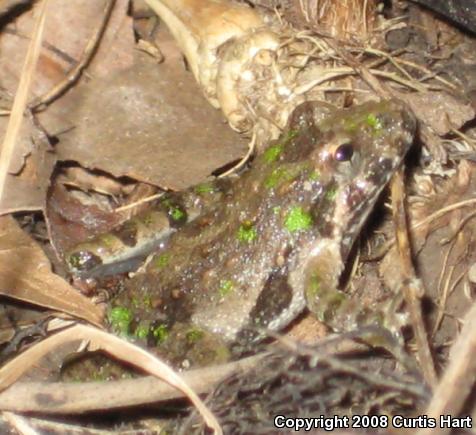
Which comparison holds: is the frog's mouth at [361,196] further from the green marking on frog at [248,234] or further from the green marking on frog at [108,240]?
the green marking on frog at [108,240]

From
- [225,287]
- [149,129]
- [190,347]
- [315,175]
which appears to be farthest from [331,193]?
[149,129]

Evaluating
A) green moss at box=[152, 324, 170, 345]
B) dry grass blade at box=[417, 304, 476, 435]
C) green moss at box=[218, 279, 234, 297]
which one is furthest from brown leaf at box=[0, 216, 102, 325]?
dry grass blade at box=[417, 304, 476, 435]

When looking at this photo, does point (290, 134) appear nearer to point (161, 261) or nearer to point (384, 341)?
point (161, 261)

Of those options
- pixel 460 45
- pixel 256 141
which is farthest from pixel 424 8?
pixel 256 141

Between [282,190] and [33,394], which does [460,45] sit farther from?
[33,394]

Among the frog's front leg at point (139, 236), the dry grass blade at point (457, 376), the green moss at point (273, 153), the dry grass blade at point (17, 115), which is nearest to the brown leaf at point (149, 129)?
the frog's front leg at point (139, 236)

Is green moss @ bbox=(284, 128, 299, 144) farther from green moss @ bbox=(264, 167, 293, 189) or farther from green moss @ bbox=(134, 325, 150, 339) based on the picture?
green moss @ bbox=(134, 325, 150, 339)
